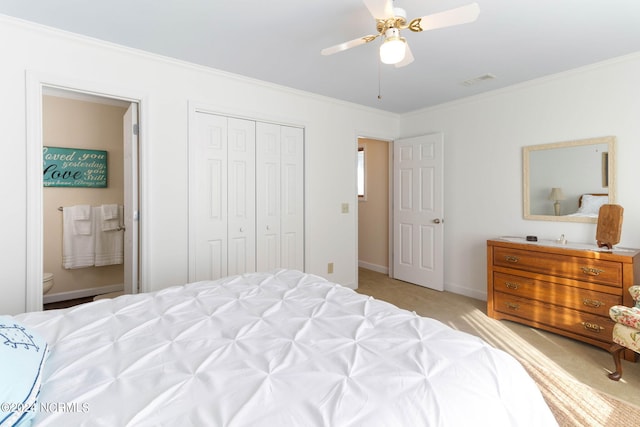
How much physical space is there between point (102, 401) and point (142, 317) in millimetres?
635

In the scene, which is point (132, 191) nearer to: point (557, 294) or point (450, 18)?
point (450, 18)

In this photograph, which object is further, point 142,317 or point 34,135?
point 34,135

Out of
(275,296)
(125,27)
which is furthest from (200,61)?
(275,296)

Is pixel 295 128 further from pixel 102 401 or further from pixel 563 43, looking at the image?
pixel 102 401

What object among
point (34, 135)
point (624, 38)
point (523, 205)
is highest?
point (624, 38)

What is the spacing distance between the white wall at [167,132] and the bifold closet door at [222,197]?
0.42 feet

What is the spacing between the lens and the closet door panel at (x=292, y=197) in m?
3.68

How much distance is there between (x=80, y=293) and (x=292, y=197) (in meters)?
2.85

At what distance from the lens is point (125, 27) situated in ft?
7.73

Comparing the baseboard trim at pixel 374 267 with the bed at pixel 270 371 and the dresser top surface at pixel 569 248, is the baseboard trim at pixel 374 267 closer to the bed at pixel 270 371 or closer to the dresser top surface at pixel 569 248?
the dresser top surface at pixel 569 248

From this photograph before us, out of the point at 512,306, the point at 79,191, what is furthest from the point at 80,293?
the point at 512,306

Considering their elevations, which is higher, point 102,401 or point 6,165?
point 6,165

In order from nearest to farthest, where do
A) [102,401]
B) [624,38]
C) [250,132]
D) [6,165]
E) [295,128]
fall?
[102,401], [6,165], [624,38], [250,132], [295,128]

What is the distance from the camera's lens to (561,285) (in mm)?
2854
